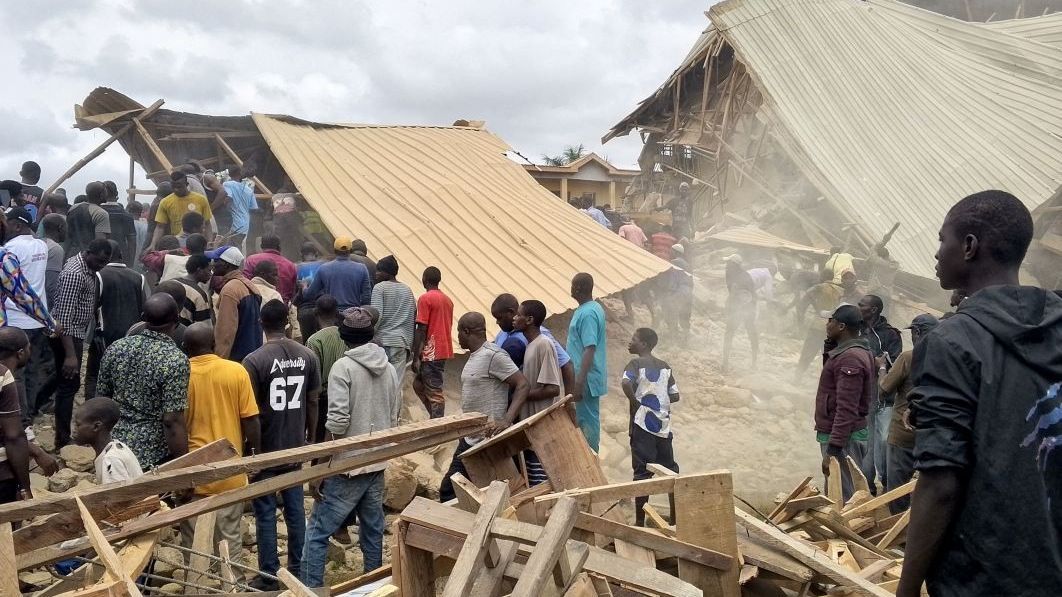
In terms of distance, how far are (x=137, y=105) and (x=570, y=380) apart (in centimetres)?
764

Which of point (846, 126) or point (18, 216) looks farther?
point (846, 126)

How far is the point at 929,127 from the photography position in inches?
720

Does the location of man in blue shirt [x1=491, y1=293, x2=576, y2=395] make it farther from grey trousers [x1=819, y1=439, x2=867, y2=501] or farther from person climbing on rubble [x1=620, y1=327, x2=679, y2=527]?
grey trousers [x1=819, y1=439, x2=867, y2=501]

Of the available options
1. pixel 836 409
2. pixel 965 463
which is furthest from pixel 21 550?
pixel 836 409

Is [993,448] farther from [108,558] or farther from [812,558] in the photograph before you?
[108,558]

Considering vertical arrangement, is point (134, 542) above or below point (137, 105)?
below

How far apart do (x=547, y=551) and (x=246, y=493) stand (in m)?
1.57

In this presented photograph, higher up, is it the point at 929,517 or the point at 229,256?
the point at 229,256

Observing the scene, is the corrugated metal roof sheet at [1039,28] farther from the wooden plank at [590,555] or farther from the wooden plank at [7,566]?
the wooden plank at [7,566]

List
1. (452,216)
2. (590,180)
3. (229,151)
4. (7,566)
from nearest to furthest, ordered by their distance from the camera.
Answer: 1. (7,566)
2. (452,216)
3. (229,151)
4. (590,180)

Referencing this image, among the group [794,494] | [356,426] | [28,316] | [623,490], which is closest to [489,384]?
[356,426]

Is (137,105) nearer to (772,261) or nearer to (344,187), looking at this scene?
(344,187)

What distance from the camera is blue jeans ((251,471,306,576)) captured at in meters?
4.73

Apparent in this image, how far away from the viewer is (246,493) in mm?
3428
